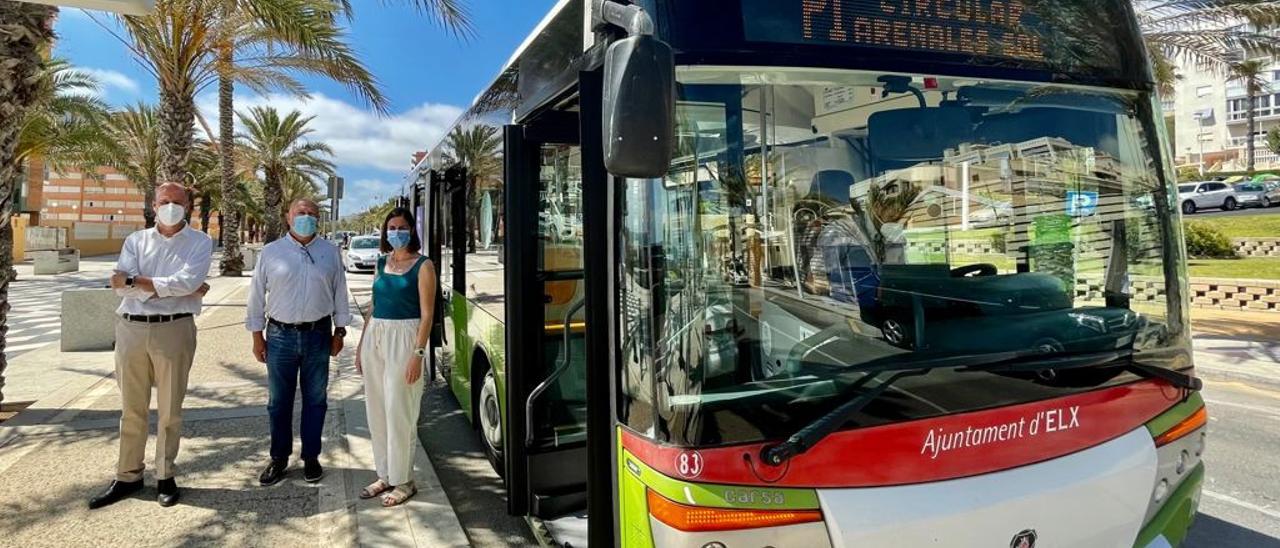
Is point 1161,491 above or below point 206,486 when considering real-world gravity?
above

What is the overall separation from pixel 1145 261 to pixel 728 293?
1882mm

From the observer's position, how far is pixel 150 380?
4172 millimetres

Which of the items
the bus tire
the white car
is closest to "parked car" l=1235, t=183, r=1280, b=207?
the white car

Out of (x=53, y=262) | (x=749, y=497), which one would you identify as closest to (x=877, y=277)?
(x=749, y=497)

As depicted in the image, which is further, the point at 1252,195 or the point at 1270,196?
the point at 1252,195

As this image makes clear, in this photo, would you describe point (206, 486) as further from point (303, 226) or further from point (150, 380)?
point (303, 226)

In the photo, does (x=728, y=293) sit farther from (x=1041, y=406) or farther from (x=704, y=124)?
(x=1041, y=406)

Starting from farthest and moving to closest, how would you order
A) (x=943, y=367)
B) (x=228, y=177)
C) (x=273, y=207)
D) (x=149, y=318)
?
(x=273, y=207) < (x=228, y=177) < (x=149, y=318) < (x=943, y=367)

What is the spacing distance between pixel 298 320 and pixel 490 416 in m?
1.36

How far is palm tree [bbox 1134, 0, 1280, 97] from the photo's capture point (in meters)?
9.99

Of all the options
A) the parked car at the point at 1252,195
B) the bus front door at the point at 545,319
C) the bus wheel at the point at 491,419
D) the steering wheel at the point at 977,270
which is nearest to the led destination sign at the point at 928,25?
the steering wheel at the point at 977,270

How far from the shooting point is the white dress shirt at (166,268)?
13.1ft

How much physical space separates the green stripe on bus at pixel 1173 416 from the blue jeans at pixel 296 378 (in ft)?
14.2

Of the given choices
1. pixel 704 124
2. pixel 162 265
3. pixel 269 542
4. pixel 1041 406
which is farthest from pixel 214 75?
pixel 1041 406
